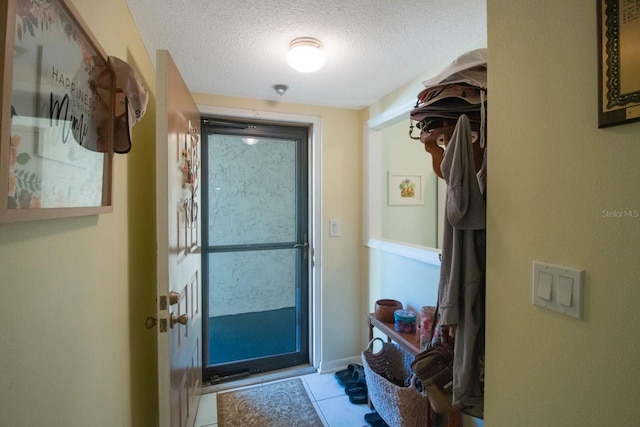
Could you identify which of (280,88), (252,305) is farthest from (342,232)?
(280,88)

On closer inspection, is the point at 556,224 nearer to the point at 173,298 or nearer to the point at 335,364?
the point at 173,298

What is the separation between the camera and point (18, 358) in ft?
1.73

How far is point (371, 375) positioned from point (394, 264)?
749 mm

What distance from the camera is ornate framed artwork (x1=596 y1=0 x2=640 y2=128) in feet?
1.73

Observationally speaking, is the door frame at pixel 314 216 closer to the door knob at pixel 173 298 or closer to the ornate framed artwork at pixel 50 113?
the door knob at pixel 173 298

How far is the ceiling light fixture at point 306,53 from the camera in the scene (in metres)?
1.45

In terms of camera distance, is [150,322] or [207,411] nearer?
[150,322]

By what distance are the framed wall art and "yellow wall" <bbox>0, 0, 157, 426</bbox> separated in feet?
6.18

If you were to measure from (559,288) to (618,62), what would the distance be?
468mm

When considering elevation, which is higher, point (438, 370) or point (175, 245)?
point (175, 245)

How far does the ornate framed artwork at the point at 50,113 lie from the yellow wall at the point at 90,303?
66 mm

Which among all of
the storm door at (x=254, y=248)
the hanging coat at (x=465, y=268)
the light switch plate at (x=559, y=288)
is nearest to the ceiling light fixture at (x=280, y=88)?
the storm door at (x=254, y=248)

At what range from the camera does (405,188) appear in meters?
2.69

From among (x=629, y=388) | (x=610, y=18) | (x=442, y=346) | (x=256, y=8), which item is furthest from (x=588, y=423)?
(x=256, y=8)
